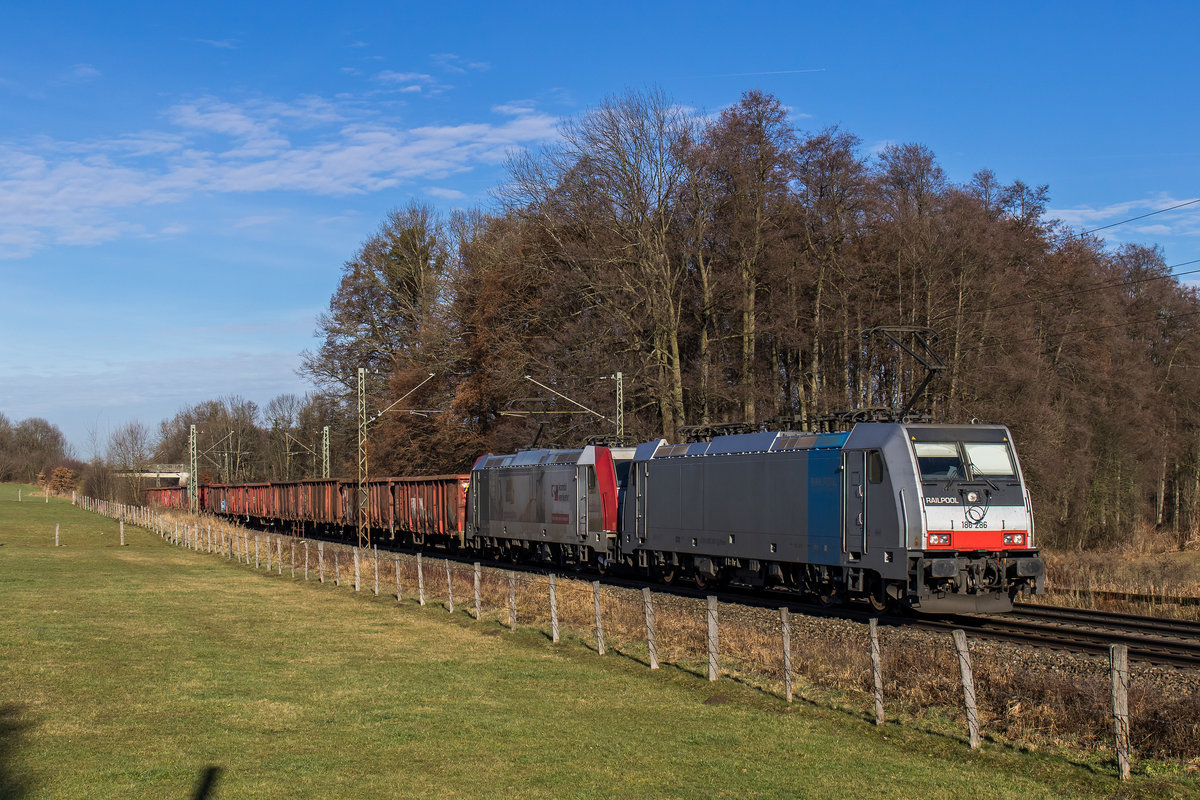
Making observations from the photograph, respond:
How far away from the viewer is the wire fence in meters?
9.83

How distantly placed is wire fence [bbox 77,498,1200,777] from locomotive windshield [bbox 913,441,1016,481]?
2.70 meters

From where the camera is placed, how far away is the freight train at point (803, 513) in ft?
56.0

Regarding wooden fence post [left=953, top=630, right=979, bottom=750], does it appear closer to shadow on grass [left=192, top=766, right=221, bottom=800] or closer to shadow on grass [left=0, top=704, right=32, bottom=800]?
shadow on grass [left=192, top=766, right=221, bottom=800]

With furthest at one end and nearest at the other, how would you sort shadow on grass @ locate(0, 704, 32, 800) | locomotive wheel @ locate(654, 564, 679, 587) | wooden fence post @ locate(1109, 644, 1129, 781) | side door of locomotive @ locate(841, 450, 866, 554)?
1. locomotive wheel @ locate(654, 564, 679, 587)
2. side door of locomotive @ locate(841, 450, 866, 554)
3. wooden fence post @ locate(1109, 644, 1129, 781)
4. shadow on grass @ locate(0, 704, 32, 800)

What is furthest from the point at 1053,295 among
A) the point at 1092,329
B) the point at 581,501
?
the point at 581,501

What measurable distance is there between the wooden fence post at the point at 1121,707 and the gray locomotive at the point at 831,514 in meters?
7.64

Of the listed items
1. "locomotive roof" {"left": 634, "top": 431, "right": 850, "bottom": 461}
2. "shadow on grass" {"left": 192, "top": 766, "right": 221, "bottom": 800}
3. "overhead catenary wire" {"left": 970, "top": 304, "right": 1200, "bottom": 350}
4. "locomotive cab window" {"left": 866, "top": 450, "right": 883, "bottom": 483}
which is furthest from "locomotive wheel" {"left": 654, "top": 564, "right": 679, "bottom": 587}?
"overhead catenary wire" {"left": 970, "top": 304, "right": 1200, "bottom": 350}

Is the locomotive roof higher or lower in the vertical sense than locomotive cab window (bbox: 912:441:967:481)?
higher

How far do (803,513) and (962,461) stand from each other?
344cm

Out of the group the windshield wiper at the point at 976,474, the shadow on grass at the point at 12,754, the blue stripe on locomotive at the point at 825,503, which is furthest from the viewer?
the blue stripe on locomotive at the point at 825,503

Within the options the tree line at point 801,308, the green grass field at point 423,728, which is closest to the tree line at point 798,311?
the tree line at point 801,308

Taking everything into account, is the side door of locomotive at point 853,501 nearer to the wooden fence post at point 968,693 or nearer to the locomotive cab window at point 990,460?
the locomotive cab window at point 990,460

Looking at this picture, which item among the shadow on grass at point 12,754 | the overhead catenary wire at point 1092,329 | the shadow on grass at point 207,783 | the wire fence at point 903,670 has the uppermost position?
the overhead catenary wire at point 1092,329

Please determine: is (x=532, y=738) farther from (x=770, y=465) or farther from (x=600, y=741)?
(x=770, y=465)
